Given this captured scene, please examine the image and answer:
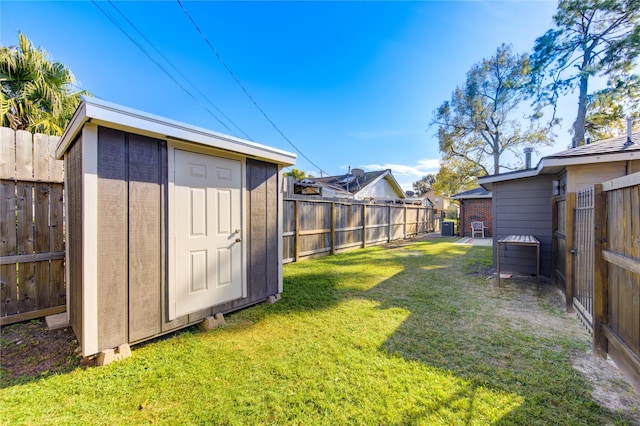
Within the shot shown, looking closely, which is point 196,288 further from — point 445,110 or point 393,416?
point 445,110

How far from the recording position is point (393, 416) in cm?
176

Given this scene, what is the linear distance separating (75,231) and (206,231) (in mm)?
1348

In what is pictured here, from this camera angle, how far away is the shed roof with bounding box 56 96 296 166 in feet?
7.47

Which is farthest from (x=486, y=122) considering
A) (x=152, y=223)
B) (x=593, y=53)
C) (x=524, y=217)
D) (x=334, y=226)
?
(x=152, y=223)

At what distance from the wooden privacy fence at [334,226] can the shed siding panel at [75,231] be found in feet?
14.4

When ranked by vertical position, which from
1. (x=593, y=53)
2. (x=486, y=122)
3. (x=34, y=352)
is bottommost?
(x=34, y=352)

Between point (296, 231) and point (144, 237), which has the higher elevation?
point (144, 237)

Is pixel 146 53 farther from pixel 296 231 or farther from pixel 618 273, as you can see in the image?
→ pixel 618 273

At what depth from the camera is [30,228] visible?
130 inches

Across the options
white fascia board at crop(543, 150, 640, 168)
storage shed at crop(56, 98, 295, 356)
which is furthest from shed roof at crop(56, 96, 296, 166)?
white fascia board at crop(543, 150, 640, 168)

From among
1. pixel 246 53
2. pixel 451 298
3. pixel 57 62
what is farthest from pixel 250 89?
pixel 451 298

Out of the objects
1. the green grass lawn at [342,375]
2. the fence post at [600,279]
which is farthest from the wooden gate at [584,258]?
the fence post at [600,279]

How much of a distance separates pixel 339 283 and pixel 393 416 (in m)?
3.44

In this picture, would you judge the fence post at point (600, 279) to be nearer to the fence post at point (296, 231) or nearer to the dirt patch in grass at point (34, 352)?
the dirt patch in grass at point (34, 352)
